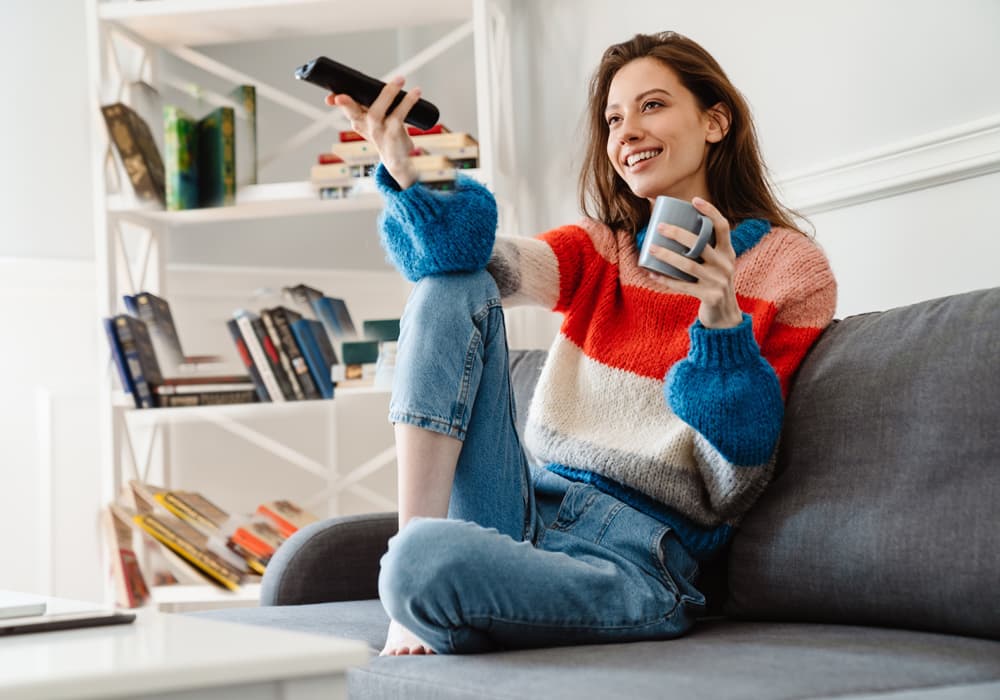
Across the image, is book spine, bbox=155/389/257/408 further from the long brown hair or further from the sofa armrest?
the long brown hair

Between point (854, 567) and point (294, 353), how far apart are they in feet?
4.94

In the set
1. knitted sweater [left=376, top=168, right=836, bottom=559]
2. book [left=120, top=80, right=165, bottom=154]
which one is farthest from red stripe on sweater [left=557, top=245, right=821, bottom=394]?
book [left=120, top=80, right=165, bottom=154]

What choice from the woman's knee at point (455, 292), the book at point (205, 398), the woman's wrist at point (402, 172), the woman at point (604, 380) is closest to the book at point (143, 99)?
the book at point (205, 398)

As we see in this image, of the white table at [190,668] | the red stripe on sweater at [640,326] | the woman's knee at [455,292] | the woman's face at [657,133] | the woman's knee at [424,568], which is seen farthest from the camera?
the woman's face at [657,133]

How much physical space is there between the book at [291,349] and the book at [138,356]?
0.26 meters

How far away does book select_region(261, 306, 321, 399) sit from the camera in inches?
94.8

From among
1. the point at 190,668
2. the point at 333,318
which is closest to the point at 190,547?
the point at 333,318

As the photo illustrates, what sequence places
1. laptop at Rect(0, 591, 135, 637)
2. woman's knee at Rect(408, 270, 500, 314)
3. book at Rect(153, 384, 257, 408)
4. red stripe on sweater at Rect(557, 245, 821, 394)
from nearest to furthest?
1. laptop at Rect(0, 591, 135, 637)
2. woman's knee at Rect(408, 270, 500, 314)
3. red stripe on sweater at Rect(557, 245, 821, 394)
4. book at Rect(153, 384, 257, 408)

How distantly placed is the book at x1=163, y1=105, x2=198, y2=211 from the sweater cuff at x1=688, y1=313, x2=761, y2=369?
1.51 metres

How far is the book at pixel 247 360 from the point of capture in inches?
95.4

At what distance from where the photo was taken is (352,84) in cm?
131

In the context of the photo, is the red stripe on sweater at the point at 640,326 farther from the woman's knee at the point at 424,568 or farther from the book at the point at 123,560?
the book at the point at 123,560

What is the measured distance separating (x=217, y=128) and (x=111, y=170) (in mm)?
250

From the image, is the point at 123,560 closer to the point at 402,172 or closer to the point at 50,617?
the point at 402,172
